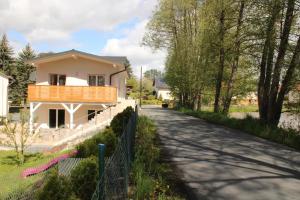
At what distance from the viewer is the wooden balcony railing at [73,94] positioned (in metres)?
29.4

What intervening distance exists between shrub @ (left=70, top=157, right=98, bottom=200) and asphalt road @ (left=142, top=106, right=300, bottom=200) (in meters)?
2.72

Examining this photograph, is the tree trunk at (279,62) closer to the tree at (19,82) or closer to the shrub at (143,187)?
the shrub at (143,187)

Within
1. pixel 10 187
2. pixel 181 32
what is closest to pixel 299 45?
pixel 10 187

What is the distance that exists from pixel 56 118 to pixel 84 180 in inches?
1135

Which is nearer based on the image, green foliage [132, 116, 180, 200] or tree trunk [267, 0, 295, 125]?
green foliage [132, 116, 180, 200]

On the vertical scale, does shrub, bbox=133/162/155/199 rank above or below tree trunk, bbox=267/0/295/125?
below

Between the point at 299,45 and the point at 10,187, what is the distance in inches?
505

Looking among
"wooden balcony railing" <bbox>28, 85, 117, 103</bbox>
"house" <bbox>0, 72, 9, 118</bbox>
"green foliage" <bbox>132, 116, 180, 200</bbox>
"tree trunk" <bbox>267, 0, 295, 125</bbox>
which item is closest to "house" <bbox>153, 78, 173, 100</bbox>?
Result: "house" <bbox>0, 72, 9, 118</bbox>

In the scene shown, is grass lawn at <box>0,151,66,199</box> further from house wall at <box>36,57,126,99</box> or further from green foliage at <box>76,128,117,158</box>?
house wall at <box>36,57,126,99</box>

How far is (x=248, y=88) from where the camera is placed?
35.5 metres

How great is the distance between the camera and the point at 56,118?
3316cm

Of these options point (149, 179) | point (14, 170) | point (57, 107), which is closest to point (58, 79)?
point (57, 107)

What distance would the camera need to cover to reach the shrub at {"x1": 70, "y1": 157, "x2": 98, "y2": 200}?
5.29m

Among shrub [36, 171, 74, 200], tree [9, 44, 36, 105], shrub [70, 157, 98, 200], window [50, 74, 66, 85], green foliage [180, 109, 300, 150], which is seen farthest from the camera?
tree [9, 44, 36, 105]
